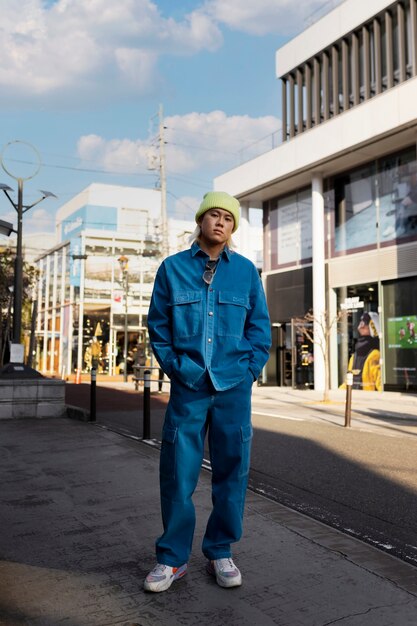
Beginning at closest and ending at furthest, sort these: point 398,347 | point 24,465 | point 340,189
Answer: point 24,465 → point 398,347 → point 340,189

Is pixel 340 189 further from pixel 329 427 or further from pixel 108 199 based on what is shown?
pixel 108 199

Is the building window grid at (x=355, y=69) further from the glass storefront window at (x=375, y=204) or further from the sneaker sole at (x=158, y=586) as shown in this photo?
the sneaker sole at (x=158, y=586)

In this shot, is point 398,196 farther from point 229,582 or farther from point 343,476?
point 229,582

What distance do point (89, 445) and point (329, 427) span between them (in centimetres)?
464

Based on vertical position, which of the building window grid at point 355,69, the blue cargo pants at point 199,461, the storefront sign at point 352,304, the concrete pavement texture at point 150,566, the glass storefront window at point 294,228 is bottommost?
the concrete pavement texture at point 150,566

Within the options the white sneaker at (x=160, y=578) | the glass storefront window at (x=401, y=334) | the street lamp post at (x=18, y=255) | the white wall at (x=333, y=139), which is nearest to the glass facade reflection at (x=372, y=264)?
the glass storefront window at (x=401, y=334)

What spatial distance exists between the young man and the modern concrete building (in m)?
17.5

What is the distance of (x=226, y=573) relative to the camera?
2945 mm

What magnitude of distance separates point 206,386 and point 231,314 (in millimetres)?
383

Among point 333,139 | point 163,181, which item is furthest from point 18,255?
point 163,181

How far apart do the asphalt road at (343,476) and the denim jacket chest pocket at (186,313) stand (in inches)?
73.7

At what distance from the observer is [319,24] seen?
80.9ft

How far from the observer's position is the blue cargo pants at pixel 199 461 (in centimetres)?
298

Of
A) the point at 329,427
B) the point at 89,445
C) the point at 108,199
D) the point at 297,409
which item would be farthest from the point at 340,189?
the point at 108,199
